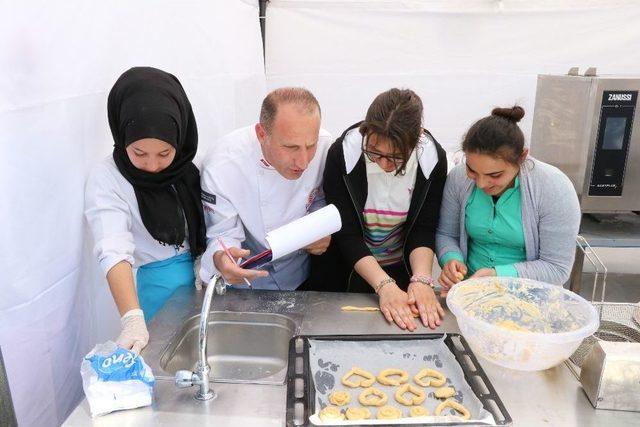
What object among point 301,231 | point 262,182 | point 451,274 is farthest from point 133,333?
point 451,274

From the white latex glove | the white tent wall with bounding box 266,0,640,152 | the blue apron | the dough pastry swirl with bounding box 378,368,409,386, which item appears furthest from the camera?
the white tent wall with bounding box 266,0,640,152

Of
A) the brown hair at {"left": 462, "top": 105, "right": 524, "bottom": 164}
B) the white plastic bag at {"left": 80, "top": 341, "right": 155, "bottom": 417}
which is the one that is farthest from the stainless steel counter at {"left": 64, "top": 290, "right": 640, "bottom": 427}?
the brown hair at {"left": 462, "top": 105, "right": 524, "bottom": 164}

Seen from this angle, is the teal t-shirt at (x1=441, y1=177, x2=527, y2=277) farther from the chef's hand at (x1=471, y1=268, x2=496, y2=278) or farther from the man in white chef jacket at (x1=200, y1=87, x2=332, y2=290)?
the man in white chef jacket at (x1=200, y1=87, x2=332, y2=290)

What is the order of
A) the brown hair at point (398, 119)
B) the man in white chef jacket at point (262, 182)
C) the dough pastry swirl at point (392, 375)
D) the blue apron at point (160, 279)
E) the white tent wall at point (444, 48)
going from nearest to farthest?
the dough pastry swirl at point (392, 375)
the brown hair at point (398, 119)
the man in white chef jacket at point (262, 182)
the blue apron at point (160, 279)
the white tent wall at point (444, 48)

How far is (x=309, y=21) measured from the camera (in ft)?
11.0

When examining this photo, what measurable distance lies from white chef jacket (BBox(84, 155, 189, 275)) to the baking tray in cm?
57

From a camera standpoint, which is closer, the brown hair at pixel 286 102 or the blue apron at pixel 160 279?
the brown hair at pixel 286 102

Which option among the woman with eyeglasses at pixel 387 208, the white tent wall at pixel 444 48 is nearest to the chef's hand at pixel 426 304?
the woman with eyeglasses at pixel 387 208

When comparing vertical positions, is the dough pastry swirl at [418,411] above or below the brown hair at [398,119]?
below

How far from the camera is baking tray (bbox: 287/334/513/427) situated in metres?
1.01

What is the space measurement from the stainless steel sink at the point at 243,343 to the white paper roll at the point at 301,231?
0.26 m

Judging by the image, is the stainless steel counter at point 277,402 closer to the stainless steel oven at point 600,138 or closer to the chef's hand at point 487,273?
the chef's hand at point 487,273

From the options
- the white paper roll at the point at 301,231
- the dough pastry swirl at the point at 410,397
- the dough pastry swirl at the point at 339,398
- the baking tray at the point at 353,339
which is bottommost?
the dough pastry swirl at the point at 410,397

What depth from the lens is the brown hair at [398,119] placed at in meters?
1.39
